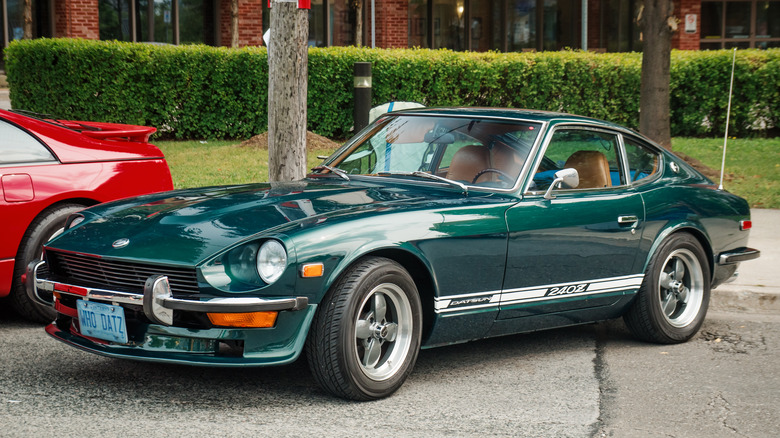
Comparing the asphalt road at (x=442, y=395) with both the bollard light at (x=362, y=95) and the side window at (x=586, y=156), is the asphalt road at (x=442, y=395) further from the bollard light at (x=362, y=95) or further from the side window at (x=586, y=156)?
the bollard light at (x=362, y=95)

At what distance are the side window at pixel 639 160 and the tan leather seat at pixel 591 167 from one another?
0.24m

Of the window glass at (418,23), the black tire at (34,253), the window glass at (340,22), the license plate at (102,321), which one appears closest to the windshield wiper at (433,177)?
the license plate at (102,321)

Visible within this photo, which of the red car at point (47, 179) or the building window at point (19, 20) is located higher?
the building window at point (19, 20)

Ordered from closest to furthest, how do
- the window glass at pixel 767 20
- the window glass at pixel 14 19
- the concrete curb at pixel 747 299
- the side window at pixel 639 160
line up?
the side window at pixel 639 160, the concrete curb at pixel 747 299, the window glass at pixel 14 19, the window glass at pixel 767 20

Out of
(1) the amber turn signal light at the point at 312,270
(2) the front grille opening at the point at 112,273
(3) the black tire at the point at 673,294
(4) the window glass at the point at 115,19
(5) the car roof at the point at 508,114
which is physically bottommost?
(3) the black tire at the point at 673,294

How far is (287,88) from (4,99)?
15.9 metres

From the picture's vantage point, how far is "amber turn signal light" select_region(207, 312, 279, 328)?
4172 mm

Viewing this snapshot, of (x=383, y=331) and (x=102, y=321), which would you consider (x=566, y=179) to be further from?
(x=102, y=321)

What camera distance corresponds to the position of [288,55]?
781 cm

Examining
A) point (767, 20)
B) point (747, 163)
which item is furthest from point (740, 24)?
point (747, 163)

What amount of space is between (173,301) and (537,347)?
8.27 feet

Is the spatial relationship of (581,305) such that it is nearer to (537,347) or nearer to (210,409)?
(537,347)

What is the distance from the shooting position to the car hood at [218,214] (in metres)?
4.35

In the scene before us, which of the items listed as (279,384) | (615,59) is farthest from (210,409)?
(615,59)
